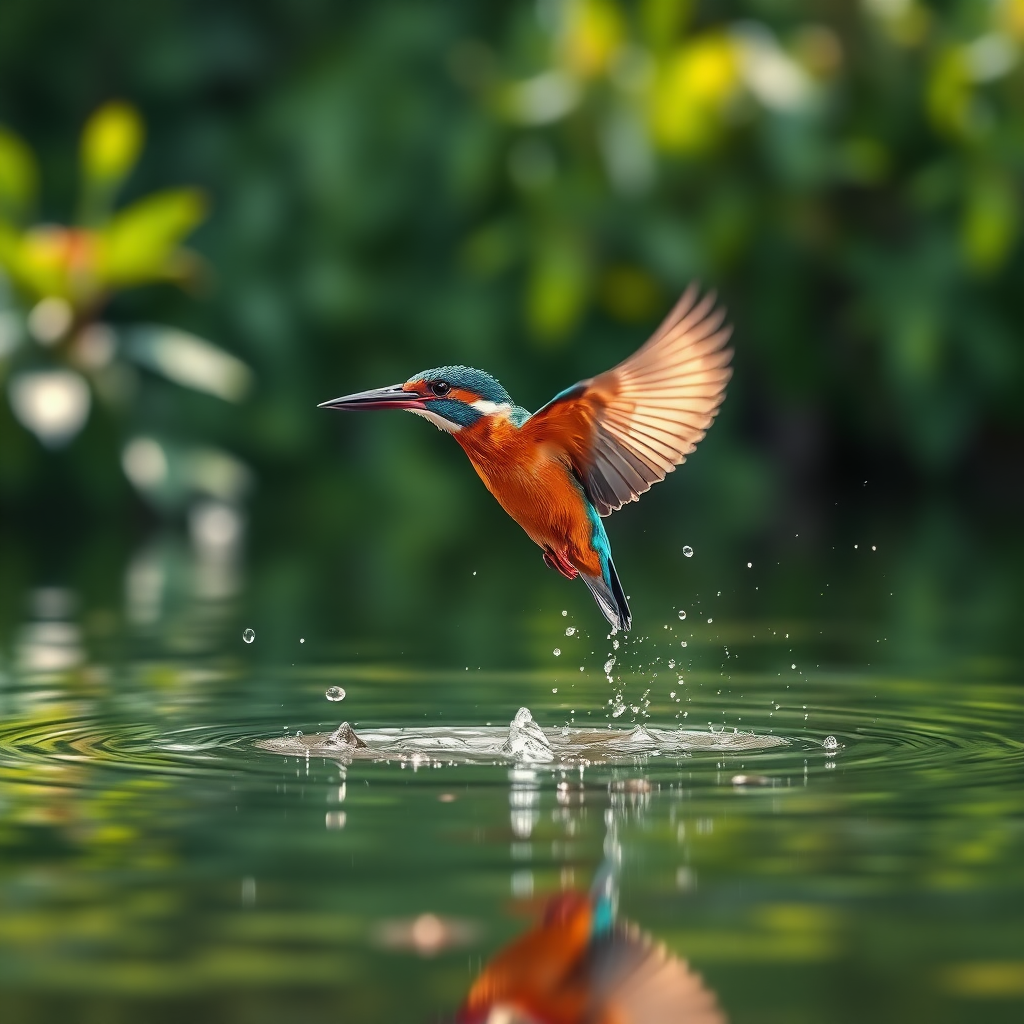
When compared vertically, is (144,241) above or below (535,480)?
above

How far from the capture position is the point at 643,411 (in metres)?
4.56

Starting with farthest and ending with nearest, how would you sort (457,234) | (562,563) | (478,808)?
(457,234), (562,563), (478,808)

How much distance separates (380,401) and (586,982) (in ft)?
6.99

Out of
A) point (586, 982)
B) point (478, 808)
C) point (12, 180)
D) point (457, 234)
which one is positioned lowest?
point (586, 982)

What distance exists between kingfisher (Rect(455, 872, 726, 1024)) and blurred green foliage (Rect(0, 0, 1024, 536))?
392 inches

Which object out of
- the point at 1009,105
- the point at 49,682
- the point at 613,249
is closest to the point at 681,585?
the point at 49,682

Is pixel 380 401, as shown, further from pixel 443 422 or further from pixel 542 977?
pixel 542 977

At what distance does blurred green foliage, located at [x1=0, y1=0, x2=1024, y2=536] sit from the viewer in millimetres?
12969

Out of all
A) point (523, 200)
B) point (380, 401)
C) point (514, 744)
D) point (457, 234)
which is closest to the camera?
point (380, 401)

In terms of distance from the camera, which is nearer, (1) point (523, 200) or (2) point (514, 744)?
(2) point (514, 744)

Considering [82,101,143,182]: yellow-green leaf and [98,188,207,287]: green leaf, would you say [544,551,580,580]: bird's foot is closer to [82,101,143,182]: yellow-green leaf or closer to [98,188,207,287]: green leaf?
[82,101,143,182]: yellow-green leaf

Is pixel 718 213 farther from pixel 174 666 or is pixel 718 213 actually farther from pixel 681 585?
pixel 174 666

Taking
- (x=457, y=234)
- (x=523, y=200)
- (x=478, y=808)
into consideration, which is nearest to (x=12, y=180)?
(x=523, y=200)

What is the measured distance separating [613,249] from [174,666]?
780 cm
